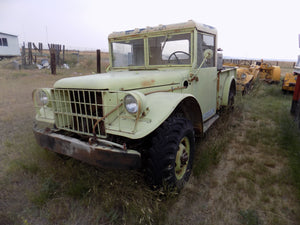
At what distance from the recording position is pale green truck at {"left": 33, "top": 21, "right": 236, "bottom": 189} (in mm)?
2145

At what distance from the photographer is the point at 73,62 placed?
862 inches

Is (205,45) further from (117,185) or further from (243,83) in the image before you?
(243,83)

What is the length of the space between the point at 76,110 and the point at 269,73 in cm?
1208

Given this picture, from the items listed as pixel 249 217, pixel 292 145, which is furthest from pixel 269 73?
pixel 249 217

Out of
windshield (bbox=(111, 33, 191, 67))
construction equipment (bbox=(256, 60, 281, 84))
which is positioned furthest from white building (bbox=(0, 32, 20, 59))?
windshield (bbox=(111, 33, 191, 67))

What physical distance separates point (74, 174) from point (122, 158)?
118cm

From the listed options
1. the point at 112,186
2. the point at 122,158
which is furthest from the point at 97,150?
the point at 112,186

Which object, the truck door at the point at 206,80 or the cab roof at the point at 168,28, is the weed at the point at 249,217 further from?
the cab roof at the point at 168,28

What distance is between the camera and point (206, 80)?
3.91 meters

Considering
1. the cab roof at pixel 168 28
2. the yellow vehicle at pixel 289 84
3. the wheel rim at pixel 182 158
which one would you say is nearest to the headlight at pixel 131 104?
the wheel rim at pixel 182 158

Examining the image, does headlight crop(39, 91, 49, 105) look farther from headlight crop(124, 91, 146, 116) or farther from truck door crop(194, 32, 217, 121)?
truck door crop(194, 32, 217, 121)

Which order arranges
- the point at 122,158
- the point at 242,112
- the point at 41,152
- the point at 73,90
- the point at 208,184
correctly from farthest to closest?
the point at 242,112 < the point at 41,152 < the point at 208,184 < the point at 73,90 < the point at 122,158

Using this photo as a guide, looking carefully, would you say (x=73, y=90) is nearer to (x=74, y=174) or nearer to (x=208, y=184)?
(x=74, y=174)

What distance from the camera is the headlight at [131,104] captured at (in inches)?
83.0
